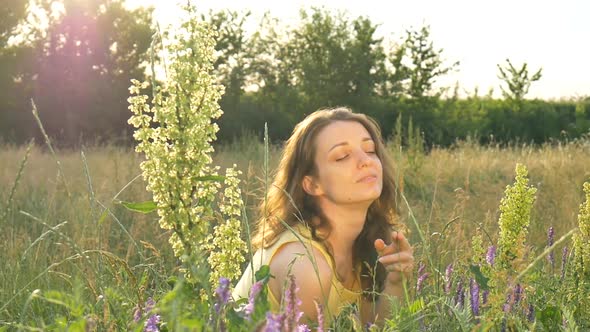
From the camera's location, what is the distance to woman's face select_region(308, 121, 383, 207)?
3.46 m

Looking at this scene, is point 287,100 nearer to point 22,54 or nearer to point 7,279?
point 22,54

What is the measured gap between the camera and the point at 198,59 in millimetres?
1637

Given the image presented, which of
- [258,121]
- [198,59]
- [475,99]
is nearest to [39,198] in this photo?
[198,59]

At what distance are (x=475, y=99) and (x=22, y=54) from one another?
1573 cm

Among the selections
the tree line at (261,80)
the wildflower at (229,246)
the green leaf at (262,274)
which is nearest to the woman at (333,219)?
the wildflower at (229,246)

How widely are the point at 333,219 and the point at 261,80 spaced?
2524cm

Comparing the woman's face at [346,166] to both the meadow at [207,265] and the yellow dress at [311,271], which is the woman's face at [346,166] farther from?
the meadow at [207,265]

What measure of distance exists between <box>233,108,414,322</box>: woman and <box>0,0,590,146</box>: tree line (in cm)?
1995

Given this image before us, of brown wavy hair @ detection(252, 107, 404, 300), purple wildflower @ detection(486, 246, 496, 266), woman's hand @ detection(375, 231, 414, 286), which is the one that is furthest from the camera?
brown wavy hair @ detection(252, 107, 404, 300)

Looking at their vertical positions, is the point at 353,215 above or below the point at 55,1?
below

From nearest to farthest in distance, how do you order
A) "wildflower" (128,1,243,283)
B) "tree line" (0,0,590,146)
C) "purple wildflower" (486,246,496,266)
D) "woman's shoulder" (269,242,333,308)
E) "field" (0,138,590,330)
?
"wildflower" (128,1,243,283)
"purple wildflower" (486,246,496,266)
"woman's shoulder" (269,242,333,308)
"field" (0,138,590,330)
"tree line" (0,0,590,146)

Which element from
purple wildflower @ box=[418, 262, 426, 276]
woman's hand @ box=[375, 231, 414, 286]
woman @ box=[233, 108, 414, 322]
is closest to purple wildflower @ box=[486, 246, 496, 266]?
purple wildflower @ box=[418, 262, 426, 276]

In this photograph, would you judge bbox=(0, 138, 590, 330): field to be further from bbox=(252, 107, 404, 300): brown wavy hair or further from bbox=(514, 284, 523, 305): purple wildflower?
bbox=(514, 284, 523, 305): purple wildflower

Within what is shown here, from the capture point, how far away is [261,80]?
2867 cm
